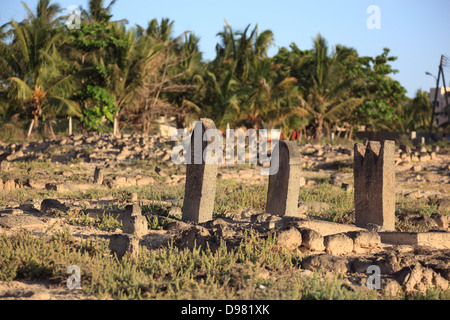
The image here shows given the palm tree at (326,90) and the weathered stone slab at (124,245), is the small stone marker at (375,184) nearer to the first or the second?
the weathered stone slab at (124,245)

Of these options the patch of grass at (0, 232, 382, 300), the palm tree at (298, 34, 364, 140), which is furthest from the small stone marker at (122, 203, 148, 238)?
the palm tree at (298, 34, 364, 140)

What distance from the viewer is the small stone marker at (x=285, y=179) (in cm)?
843

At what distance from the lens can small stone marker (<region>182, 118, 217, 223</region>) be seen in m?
7.71

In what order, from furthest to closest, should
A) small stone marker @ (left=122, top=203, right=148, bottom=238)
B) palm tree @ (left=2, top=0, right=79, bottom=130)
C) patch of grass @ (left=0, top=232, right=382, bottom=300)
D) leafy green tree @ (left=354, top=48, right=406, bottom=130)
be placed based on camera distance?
leafy green tree @ (left=354, top=48, right=406, bottom=130) → palm tree @ (left=2, top=0, right=79, bottom=130) → small stone marker @ (left=122, top=203, right=148, bottom=238) → patch of grass @ (left=0, top=232, right=382, bottom=300)

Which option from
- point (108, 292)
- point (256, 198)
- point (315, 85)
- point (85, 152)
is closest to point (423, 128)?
point (315, 85)

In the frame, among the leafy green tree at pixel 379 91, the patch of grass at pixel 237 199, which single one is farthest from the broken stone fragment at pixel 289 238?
the leafy green tree at pixel 379 91

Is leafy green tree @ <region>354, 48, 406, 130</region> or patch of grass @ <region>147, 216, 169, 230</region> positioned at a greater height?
leafy green tree @ <region>354, 48, 406, 130</region>

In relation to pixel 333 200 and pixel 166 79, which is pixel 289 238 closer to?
pixel 333 200

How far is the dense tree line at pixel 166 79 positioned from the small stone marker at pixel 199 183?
15804 mm

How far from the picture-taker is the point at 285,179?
27.9 feet

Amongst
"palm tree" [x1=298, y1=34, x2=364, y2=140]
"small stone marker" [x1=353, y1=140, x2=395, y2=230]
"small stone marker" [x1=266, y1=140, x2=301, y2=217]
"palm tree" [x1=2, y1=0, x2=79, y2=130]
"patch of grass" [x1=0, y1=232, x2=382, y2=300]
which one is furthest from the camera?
"palm tree" [x1=298, y1=34, x2=364, y2=140]

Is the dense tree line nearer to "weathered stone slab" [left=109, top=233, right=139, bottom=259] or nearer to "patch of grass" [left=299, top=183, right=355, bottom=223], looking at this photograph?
"patch of grass" [left=299, top=183, right=355, bottom=223]

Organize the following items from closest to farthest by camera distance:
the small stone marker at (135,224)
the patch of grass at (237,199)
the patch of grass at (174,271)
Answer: the patch of grass at (174,271)
the small stone marker at (135,224)
the patch of grass at (237,199)

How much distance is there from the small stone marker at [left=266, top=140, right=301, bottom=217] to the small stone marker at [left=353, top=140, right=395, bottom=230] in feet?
3.35
